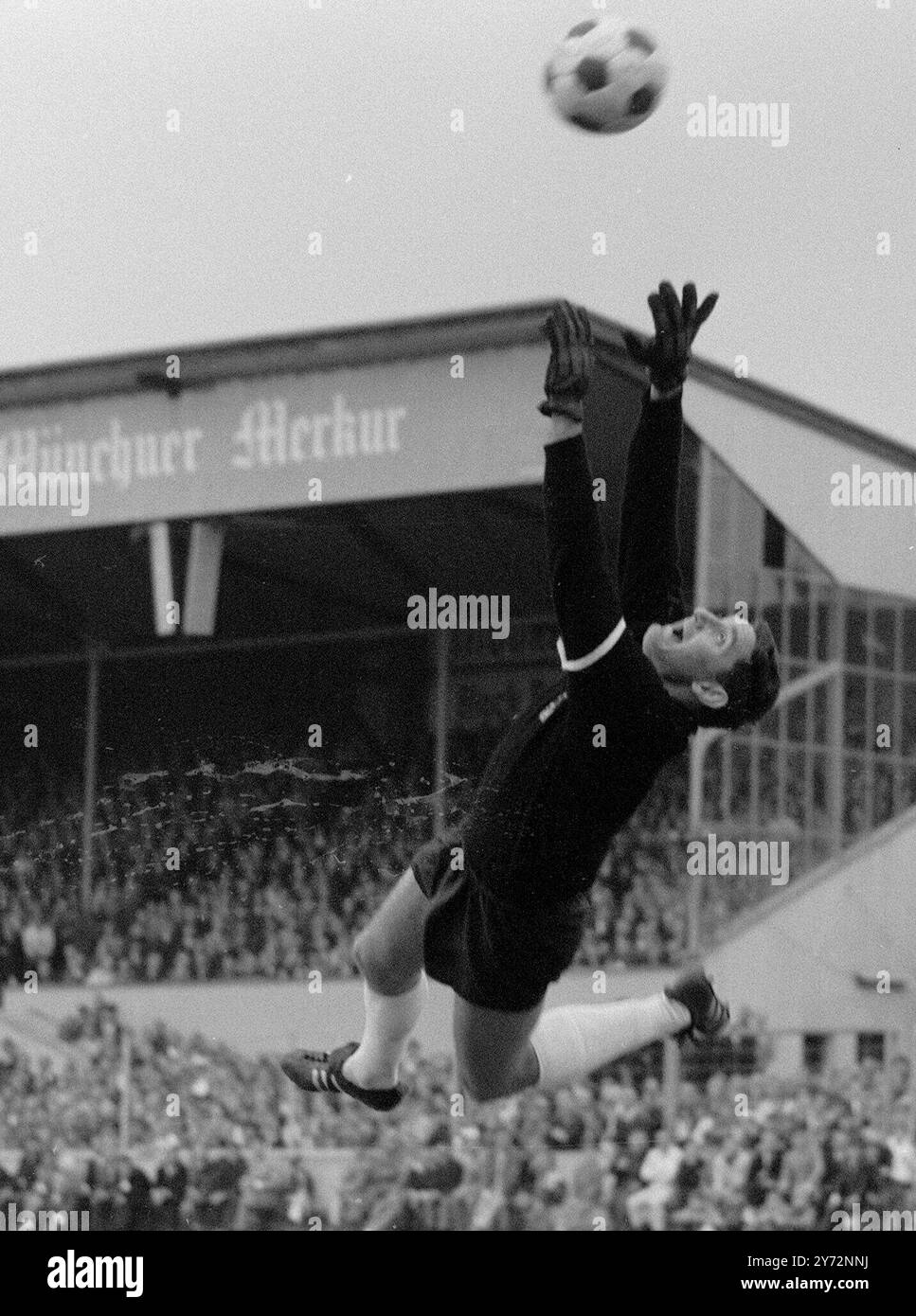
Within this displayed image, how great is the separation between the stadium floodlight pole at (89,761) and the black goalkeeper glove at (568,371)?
3.95 feet

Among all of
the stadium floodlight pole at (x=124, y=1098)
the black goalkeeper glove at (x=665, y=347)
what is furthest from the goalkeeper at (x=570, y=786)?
the stadium floodlight pole at (x=124, y=1098)

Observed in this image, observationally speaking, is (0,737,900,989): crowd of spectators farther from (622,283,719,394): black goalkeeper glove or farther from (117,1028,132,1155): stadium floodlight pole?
(622,283,719,394): black goalkeeper glove

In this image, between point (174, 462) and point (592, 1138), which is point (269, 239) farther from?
point (592, 1138)

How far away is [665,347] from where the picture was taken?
478 cm

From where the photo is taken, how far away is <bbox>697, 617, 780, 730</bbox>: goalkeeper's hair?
4.82 meters

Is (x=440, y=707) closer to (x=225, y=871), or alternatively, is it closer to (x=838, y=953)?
(x=225, y=871)

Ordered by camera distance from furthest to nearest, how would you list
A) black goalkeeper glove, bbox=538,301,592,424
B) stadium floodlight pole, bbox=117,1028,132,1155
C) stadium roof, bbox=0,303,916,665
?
stadium floodlight pole, bbox=117,1028,132,1155 < stadium roof, bbox=0,303,916,665 < black goalkeeper glove, bbox=538,301,592,424

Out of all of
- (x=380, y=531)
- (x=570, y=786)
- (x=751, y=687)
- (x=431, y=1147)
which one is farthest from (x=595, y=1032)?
(x=380, y=531)

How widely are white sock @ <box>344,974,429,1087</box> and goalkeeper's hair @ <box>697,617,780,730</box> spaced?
0.90 meters

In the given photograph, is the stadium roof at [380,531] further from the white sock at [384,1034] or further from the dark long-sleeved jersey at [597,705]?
the white sock at [384,1034]

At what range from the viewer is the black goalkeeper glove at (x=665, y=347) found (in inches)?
188

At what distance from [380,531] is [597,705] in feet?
2.14

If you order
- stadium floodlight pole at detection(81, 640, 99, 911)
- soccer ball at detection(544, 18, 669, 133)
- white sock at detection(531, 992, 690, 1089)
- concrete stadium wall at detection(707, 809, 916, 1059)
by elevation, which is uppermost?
soccer ball at detection(544, 18, 669, 133)

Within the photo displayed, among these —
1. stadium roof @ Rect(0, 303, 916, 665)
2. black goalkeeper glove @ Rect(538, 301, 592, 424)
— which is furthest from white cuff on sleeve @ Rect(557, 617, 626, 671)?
black goalkeeper glove @ Rect(538, 301, 592, 424)
